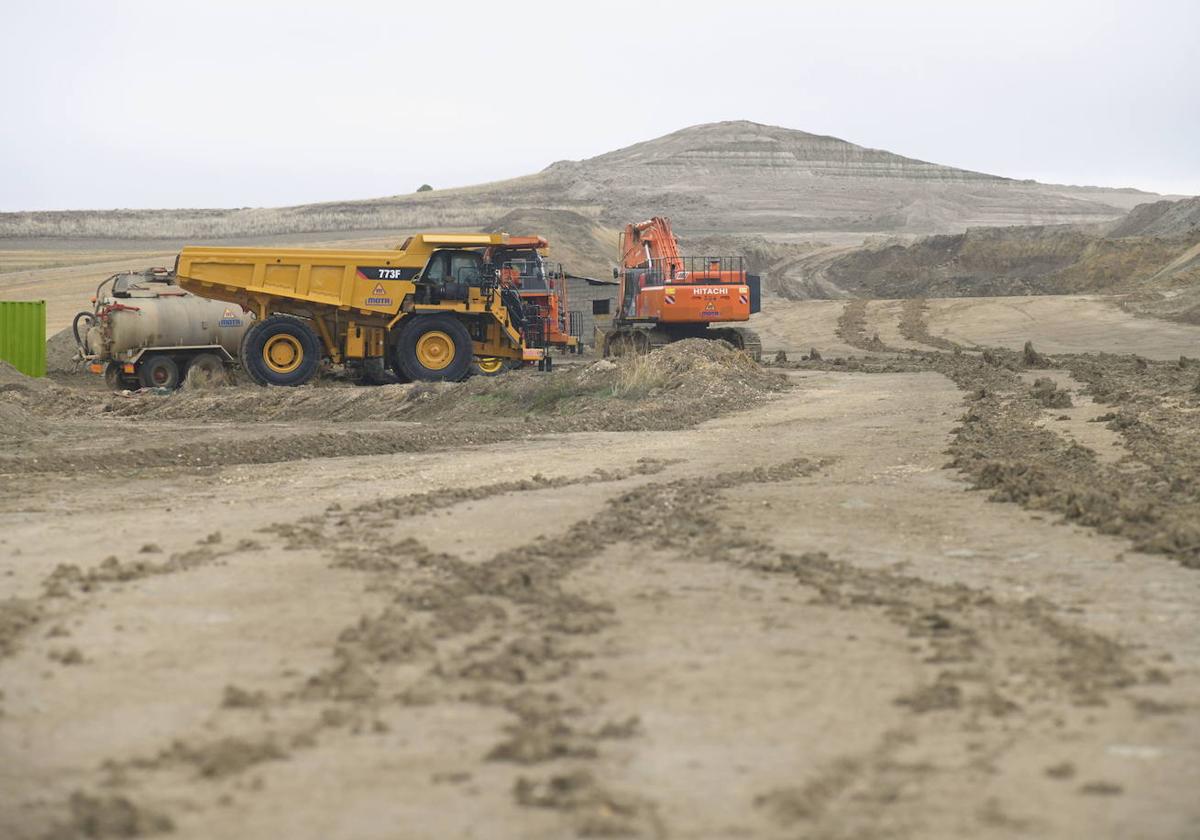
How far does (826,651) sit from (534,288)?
21.2m

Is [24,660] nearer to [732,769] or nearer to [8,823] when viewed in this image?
[8,823]

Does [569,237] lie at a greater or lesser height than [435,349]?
greater

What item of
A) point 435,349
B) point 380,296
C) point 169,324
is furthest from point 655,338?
point 169,324

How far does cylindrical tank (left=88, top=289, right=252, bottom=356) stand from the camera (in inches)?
1080

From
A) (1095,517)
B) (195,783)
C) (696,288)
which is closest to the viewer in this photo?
(195,783)

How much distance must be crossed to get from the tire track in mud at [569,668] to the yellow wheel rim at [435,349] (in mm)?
15586

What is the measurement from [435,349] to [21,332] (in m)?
11.2

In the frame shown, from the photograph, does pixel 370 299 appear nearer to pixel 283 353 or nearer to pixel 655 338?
pixel 283 353

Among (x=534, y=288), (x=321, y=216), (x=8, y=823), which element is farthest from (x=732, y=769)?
(x=321, y=216)

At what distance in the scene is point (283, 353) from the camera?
26281 millimetres

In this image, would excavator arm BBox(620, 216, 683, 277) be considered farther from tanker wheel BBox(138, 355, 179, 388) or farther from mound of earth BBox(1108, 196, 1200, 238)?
mound of earth BBox(1108, 196, 1200, 238)

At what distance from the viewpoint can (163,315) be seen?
27.6 m

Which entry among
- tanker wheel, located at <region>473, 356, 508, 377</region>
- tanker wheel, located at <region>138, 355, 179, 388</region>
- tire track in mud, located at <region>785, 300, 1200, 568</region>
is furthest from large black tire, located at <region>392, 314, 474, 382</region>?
tire track in mud, located at <region>785, 300, 1200, 568</region>

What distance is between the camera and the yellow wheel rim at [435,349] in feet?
86.6
